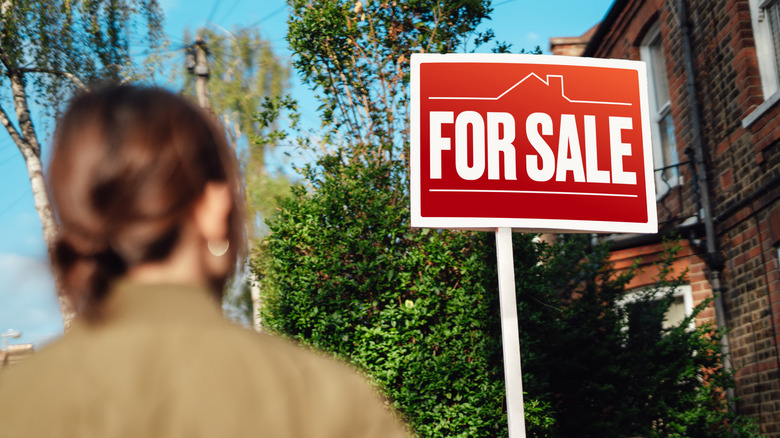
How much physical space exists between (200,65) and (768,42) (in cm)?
879

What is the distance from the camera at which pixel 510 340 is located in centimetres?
443

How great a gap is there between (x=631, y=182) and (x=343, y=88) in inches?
220

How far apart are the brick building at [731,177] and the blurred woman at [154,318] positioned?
797 cm

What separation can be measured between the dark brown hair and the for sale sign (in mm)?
3768

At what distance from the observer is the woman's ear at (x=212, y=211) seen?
3.31 feet

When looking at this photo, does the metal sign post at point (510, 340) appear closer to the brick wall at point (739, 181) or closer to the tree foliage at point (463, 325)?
the tree foliage at point (463, 325)

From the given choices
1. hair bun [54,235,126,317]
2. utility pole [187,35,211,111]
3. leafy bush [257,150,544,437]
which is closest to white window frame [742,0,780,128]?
leafy bush [257,150,544,437]

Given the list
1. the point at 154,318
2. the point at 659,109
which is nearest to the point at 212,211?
the point at 154,318

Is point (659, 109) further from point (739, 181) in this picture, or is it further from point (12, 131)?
→ point (12, 131)

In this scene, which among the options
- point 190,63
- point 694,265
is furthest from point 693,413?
point 190,63

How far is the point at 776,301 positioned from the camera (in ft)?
26.7

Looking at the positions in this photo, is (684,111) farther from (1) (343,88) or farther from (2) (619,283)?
(1) (343,88)

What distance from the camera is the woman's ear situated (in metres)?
1.01

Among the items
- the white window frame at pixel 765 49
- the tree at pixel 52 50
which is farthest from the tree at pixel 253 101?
the white window frame at pixel 765 49
